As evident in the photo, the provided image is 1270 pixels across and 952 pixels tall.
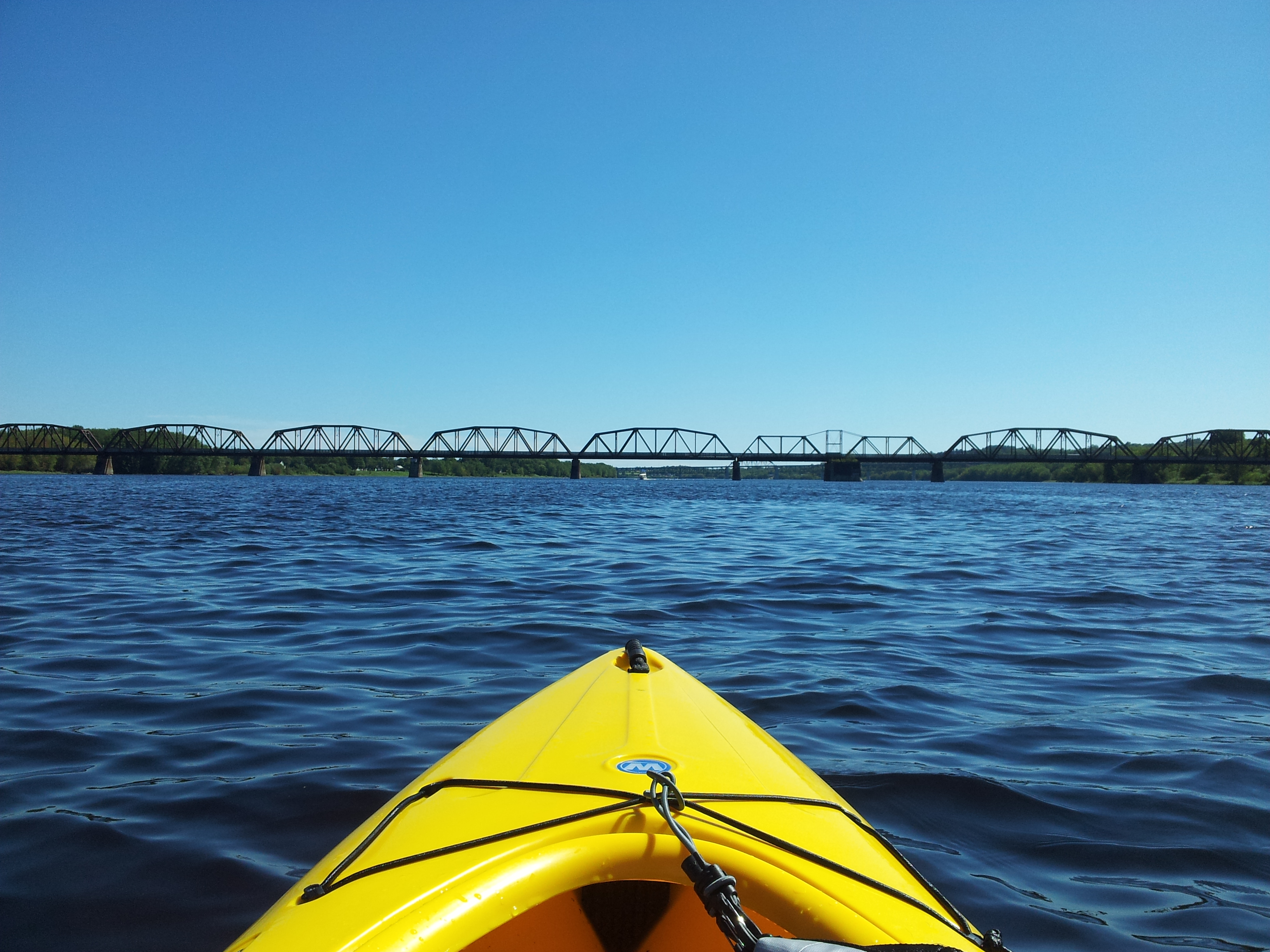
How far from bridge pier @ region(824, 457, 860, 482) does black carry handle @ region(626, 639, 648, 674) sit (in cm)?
15153

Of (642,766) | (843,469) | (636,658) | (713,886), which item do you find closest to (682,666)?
(636,658)

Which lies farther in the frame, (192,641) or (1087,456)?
(1087,456)

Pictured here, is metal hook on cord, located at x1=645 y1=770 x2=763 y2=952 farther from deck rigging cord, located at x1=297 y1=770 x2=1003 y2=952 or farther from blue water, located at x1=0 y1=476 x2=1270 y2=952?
blue water, located at x1=0 y1=476 x2=1270 y2=952

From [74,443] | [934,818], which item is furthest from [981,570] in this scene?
[74,443]

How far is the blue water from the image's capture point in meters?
3.26

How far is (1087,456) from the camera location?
132250 millimetres

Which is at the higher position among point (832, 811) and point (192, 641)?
point (832, 811)

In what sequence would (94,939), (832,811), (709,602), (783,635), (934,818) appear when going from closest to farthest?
(832,811), (94,939), (934,818), (783,635), (709,602)

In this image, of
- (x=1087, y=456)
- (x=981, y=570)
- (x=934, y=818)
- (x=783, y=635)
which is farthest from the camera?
(x=1087, y=456)

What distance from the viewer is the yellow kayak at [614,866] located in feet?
6.23

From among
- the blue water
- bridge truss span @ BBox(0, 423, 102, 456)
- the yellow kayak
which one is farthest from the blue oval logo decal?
bridge truss span @ BBox(0, 423, 102, 456)

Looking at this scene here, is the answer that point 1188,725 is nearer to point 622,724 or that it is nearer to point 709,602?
point 622,724

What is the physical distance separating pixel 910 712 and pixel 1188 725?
1.94 meters

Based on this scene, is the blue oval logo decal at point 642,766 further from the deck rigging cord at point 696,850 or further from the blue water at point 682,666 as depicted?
the blue water at point 682,666
